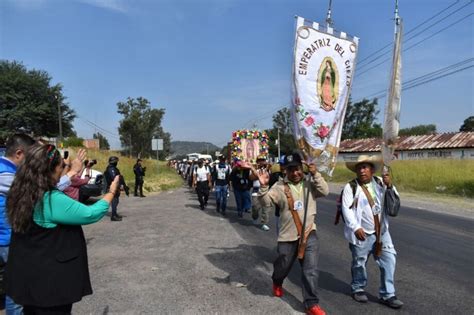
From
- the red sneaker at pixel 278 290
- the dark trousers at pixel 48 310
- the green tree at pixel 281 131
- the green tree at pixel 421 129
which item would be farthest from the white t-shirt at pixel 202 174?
the green tree at pixel 421 129

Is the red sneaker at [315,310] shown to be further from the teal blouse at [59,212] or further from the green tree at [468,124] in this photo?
the green tree at [468,124]

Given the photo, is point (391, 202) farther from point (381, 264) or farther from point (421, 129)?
point (421, 129)

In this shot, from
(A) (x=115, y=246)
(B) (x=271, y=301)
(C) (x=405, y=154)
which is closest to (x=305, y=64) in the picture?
(B) (x=271, y=301)

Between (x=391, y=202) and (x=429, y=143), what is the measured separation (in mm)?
49580

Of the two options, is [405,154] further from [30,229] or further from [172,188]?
[30,229]

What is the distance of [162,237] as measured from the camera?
9148 mm

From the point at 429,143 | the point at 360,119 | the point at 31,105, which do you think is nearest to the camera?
the point at 31,105

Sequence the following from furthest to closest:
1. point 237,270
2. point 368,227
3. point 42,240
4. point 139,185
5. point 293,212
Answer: point 139,185 → point 237,270 → point 368,227 → point 293,212 → point 42,240

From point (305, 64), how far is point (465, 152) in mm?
46379

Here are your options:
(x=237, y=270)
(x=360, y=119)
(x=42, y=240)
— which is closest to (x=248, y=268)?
(x=237, y=270)

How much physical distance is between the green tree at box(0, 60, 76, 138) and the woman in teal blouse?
39.0 metres

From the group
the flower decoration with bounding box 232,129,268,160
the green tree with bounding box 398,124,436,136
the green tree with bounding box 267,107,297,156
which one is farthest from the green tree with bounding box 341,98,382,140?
the flower decoration with bounding box 232,129,268,160

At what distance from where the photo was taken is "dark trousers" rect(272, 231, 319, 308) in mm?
4586

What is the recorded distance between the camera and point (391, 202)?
491 centimetres
